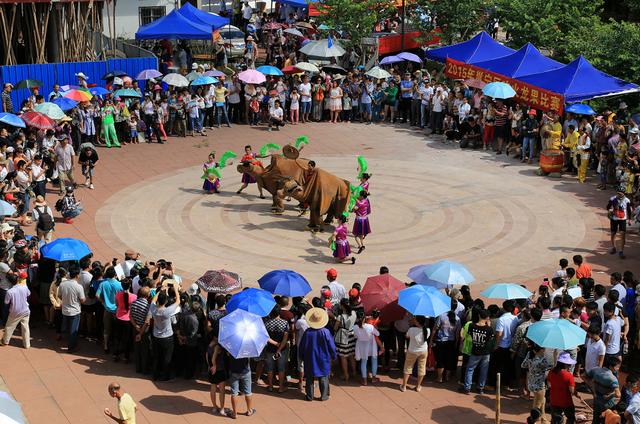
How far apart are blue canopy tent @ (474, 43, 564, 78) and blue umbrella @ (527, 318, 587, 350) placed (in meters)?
18.2

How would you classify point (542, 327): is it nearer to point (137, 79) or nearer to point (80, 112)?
point (80, 112)

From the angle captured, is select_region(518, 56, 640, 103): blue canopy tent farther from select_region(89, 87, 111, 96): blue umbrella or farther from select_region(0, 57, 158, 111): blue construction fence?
select_region(0, 57, 158, 111): blue construction fence

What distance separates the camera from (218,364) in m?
13.1

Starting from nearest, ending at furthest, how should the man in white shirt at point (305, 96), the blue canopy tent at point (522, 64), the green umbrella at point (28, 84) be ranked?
1. the green umbrella at point (28, 84)
2. the blue canopy tent at point (522, 64)
3. the man in white shirt at point (305, 96)

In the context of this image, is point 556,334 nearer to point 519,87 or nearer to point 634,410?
point 634,410

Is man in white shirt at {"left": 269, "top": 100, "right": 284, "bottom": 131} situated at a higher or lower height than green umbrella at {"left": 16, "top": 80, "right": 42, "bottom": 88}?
lower

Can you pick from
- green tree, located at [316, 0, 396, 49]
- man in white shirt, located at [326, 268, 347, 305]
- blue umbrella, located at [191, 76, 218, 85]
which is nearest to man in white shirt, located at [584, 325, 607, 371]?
man in white shirt, located at [326, 268, 347, 305]

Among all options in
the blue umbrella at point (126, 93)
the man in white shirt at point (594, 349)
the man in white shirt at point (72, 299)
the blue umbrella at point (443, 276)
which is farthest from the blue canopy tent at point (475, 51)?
the man in white shirt at point (72, 299)

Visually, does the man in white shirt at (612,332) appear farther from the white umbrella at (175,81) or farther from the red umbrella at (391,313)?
the white umbrella at (175,81)

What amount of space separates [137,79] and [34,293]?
56.2 feet

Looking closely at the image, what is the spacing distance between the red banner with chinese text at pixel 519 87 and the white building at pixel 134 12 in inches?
600

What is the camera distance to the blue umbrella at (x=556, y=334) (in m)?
12.6

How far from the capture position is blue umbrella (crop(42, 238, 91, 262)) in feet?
51.6

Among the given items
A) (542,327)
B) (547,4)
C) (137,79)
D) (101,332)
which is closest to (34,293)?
(101,332)
